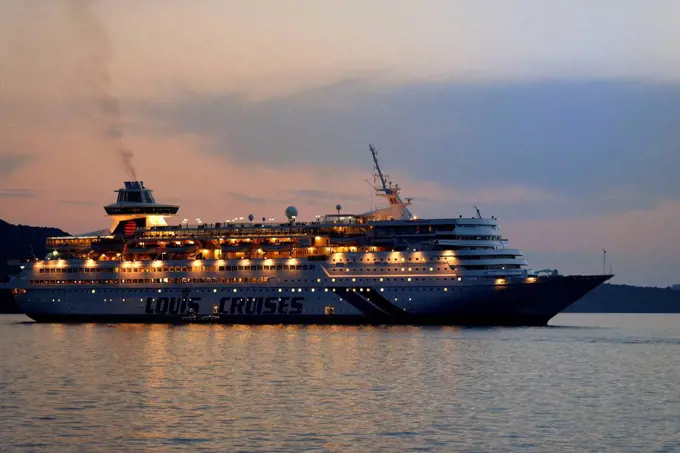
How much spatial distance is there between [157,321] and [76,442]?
8011 cm

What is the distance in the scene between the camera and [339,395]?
2285 inches

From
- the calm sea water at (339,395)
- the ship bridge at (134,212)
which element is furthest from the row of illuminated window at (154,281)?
the calm sea water at (339,395)

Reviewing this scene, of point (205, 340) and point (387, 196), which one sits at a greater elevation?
point (387, 196)

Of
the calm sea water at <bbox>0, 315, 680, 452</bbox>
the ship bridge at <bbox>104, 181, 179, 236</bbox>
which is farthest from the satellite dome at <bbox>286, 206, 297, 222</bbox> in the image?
the calm sea water at <bbox>0, 315, 680, 452</bbox>

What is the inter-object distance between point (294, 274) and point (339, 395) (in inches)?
2324

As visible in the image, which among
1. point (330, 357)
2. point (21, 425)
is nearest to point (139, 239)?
point (330, 357)

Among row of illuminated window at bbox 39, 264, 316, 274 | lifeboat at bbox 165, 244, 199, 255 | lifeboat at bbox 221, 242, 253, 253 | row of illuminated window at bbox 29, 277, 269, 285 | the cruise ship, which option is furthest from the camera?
lifeboat at bbox 165, 244, 199, 255

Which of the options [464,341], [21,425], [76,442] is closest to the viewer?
→ [76,442]

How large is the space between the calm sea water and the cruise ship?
524 inches

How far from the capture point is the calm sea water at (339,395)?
1767 inches

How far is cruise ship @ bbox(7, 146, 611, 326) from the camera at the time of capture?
362 ft

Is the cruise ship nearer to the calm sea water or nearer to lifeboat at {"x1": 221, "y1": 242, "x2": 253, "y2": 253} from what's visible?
lifeboat at {"x1": 221, "y1": 242, "x2": 253, "y2": 253}

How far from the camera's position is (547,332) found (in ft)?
372

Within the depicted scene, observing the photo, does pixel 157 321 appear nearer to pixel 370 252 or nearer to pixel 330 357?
pixel 370 252
